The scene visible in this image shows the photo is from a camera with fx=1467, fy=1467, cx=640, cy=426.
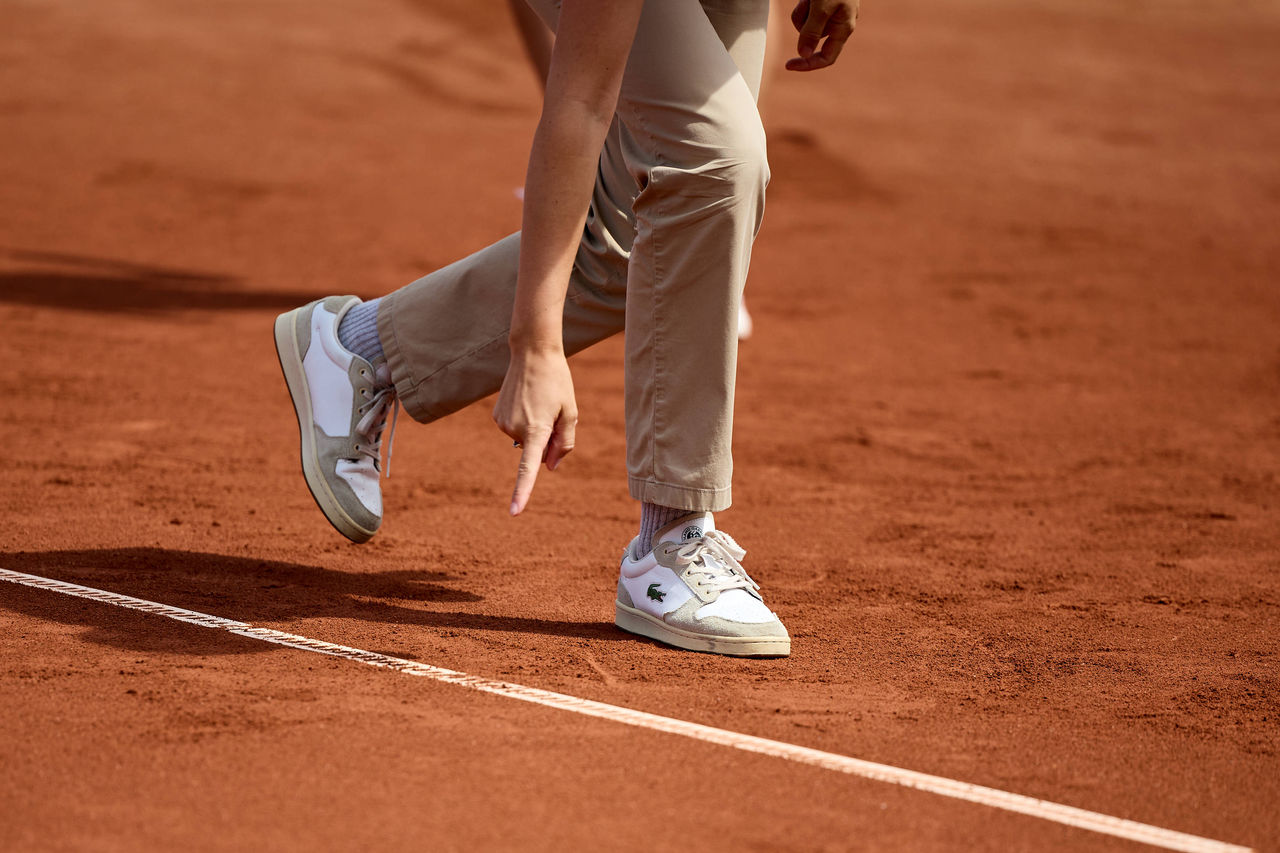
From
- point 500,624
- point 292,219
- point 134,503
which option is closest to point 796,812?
point 500,624

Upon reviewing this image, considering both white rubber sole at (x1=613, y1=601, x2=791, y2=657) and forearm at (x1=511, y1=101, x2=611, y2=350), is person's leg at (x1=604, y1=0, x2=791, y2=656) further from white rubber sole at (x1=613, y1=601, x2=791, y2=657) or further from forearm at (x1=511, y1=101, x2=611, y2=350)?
forearm at (x1=511, y1=101, x2=611, y2=350)

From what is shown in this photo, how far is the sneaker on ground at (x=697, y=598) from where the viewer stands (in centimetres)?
236

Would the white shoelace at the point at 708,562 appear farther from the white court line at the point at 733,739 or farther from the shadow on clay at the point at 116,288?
the shadow on clay at the point at 116,288

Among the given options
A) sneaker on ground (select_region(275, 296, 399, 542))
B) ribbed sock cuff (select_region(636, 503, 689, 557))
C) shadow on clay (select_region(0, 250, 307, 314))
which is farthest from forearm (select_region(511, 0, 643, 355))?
A: shadow on clay (select_region(0, 250, 307, 314))

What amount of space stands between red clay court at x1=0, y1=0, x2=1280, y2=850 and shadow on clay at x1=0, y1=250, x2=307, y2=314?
37 millimetres

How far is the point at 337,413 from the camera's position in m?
2.63

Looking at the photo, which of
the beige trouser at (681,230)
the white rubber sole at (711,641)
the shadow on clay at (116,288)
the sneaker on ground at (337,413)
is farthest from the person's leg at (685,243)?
the shadow on clay at (116,288)

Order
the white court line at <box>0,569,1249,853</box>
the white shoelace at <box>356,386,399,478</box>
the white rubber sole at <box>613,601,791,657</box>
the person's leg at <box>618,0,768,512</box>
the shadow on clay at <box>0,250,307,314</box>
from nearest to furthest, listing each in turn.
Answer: the white court line at <box>0,569,1249,853</box> < the person's leg at <box>618,0,768,512</box> < the white rubber sole at <box>613,601,791,657</box> < the white shoelace at <box>356,386,399,478</box> < the shadow on clay at <box>0,250,307,314</box>

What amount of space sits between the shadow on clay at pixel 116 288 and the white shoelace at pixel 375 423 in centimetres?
309

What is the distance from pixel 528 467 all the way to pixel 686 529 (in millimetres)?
483

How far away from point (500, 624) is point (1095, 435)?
8.20 feet

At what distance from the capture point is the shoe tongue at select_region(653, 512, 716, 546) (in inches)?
95.9

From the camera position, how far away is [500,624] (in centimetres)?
247

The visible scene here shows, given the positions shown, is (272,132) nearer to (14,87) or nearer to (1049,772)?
(14,87)
